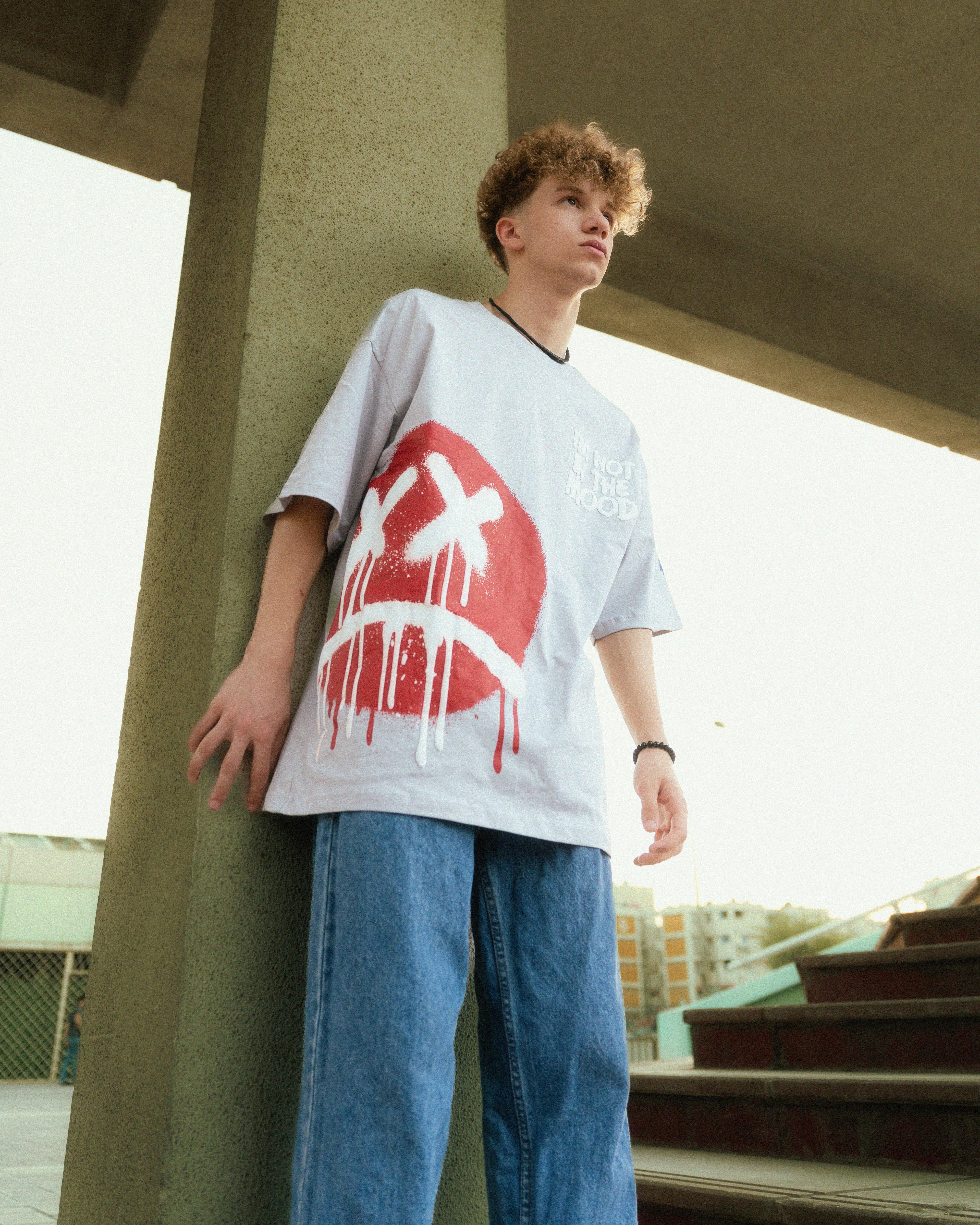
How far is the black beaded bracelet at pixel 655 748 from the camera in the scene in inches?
47.4

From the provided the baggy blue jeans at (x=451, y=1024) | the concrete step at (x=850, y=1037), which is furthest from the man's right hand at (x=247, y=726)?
the concrete step at (x=850, y=1037)

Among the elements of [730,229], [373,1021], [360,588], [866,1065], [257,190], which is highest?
[730,229]

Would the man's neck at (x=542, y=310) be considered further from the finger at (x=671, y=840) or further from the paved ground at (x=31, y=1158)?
the paved ground at (x=31, y=1158)

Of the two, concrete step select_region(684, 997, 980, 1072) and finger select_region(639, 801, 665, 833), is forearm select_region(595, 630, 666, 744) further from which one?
concrete step select_region(684, 997, 980, 1072)

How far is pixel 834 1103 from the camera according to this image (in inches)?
83.4

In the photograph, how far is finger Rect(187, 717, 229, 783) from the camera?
3.11 ft

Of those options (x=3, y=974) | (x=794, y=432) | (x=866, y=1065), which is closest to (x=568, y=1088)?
(x=866, y=1065)

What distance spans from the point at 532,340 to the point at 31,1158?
4555 mm

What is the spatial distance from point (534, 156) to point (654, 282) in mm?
2549

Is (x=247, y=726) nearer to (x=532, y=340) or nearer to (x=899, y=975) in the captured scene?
(x=532, y=340)

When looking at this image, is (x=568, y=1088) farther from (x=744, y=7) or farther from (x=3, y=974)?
(x=3, y=974)

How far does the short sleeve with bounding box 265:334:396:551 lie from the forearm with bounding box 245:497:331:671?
0.7 inches

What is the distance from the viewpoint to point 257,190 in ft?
4.38

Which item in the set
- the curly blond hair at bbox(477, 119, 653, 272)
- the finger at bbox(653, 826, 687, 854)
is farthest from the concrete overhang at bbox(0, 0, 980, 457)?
the finger at bbox(653, 826, 687, 854)
